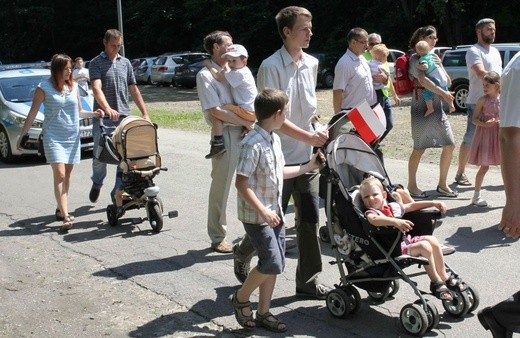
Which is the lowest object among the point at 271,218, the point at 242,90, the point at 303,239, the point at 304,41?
the point at 303,239

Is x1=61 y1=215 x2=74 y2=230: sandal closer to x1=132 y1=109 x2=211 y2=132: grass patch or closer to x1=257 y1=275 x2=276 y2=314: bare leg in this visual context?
x1=257 y1=275 x2=276 y2=314: bare leg

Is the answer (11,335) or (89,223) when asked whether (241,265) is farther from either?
(89,223)

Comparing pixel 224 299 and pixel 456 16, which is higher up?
pixel 456 16

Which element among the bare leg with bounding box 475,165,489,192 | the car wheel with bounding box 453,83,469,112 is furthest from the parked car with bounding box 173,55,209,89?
the bare leg with bounding box 475,165,489,192

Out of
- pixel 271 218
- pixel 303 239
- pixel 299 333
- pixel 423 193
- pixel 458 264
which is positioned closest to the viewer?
pixel 271 218

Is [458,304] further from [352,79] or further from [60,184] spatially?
[60,184]

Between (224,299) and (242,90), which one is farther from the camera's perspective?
(242,90)

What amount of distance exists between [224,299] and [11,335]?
5.27ft

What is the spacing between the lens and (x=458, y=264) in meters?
6.53

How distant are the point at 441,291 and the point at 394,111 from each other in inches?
593

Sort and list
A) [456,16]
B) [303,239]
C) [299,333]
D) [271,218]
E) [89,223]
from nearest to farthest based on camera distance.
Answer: [271,218]
[299,333]
[303,239]
[89,223]
[456,16]

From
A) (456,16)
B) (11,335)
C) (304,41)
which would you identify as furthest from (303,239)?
(456,16)

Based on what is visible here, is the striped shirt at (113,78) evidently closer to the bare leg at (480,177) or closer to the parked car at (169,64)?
the bare leg at (480,177)

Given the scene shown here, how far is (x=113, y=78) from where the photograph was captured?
8.69 m
